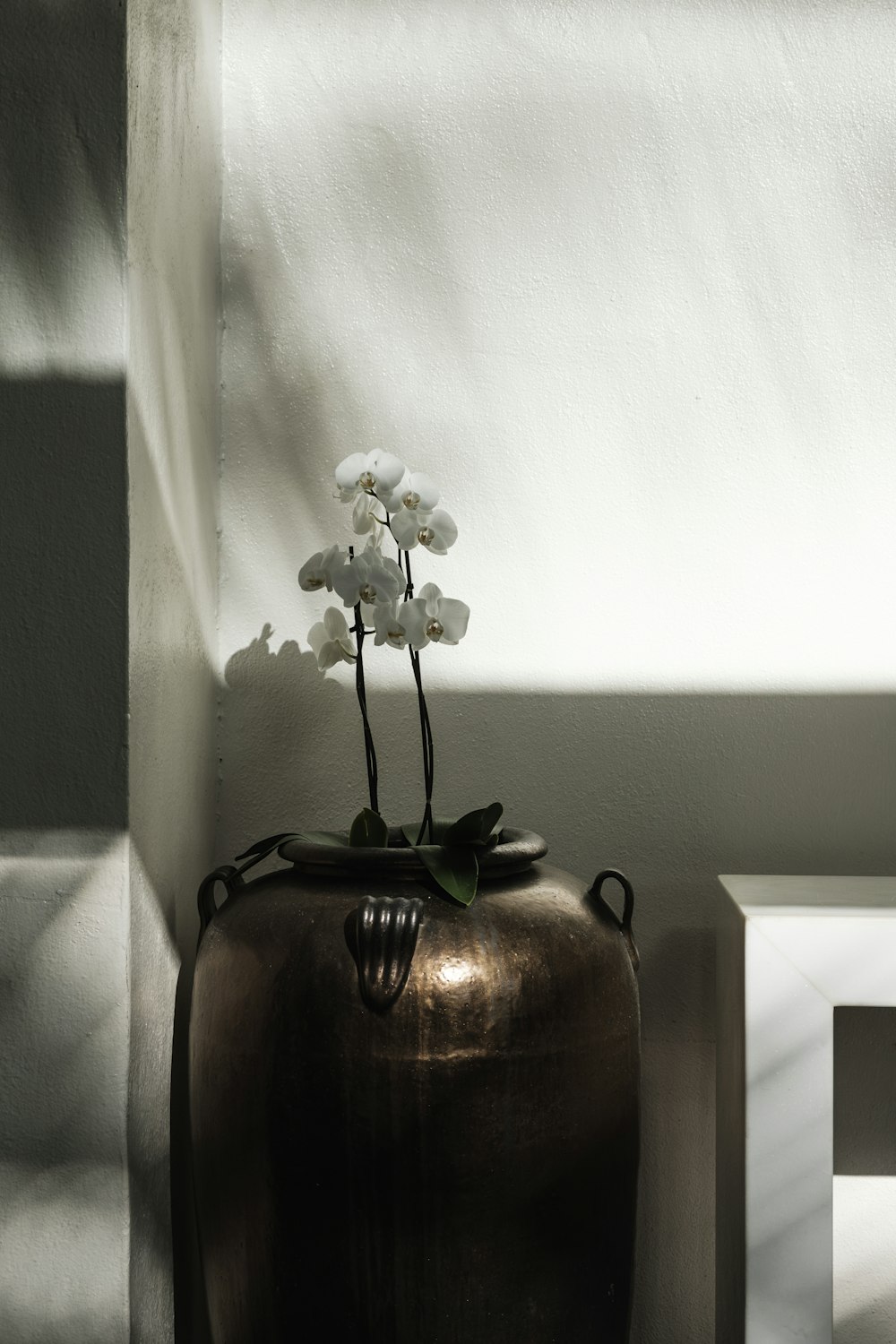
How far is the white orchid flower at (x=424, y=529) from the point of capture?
1.51 metres

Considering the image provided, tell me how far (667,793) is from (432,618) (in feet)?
1.94

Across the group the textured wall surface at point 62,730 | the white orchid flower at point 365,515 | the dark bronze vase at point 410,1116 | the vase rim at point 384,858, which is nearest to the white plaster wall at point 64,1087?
the textured wall surface at point 62,730

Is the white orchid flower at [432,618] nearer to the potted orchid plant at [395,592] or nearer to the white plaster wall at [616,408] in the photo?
the potted orchid plant at [395,592]

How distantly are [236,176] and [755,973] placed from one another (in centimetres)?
Result: 144

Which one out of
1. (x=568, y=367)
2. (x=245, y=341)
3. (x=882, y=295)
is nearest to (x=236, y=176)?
(x=245, y=341)

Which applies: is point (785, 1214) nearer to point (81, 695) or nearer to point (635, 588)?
point (635, 588)

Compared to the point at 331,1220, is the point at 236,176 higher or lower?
higher

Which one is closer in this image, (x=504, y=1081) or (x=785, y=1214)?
(x=504, y=1081)

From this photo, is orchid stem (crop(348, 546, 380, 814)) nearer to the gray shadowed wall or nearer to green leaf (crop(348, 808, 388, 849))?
green leaf (crop(348, 808, 388, 849))

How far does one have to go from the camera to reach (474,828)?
1458 mm

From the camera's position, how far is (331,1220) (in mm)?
1332

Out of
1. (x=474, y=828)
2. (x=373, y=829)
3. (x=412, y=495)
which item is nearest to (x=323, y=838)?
(x=373, y=829)

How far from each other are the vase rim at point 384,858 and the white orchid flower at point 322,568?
33cm

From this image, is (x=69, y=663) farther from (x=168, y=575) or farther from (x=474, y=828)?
(x=474, y=828)
